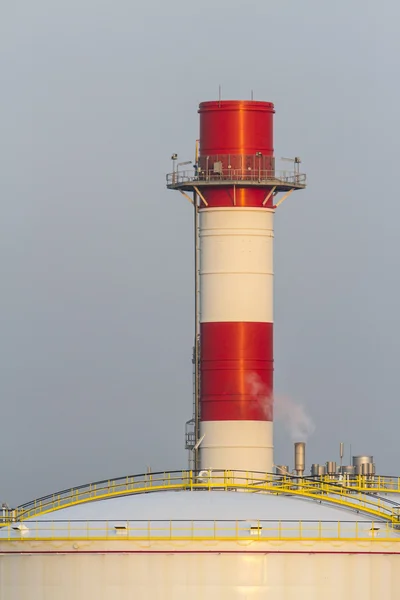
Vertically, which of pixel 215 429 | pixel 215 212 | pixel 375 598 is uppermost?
pixel 215 212

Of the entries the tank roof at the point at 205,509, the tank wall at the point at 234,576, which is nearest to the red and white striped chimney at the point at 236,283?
the tank roof at the point at 205,509

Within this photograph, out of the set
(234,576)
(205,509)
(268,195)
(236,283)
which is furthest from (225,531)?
(268,195)

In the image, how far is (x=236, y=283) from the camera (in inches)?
2753

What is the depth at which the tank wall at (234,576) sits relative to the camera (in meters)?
54.9

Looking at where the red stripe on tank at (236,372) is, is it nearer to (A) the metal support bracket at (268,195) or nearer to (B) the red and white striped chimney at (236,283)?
(B) the red and white striped chimney at (236,283)

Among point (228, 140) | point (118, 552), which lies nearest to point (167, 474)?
point (118, 552)

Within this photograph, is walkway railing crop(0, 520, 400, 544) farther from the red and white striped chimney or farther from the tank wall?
the red and white striped chimney

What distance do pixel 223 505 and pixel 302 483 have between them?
4.56 m

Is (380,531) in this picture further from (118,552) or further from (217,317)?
(217,317)

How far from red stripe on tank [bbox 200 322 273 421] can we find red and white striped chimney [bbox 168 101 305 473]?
3cm

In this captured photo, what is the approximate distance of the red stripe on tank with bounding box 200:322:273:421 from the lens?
69438mm

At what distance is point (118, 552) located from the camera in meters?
55.3

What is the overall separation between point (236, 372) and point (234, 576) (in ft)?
50.7

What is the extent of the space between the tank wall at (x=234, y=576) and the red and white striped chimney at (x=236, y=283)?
14.2 m
